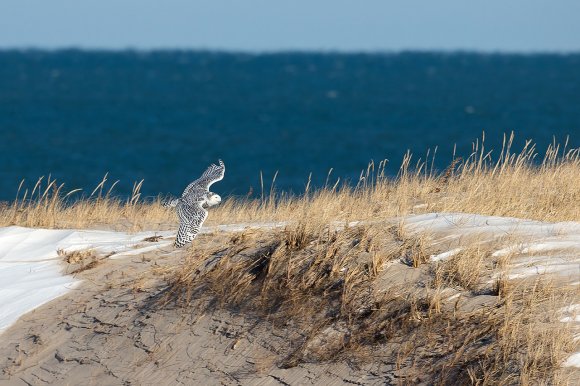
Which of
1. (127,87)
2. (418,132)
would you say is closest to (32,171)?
(418,132)

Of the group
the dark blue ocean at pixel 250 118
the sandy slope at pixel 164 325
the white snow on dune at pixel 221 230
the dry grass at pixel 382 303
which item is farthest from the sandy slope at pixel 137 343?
the dark blue ocean at pixel 250 118

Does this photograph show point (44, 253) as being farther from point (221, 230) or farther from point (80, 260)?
point (221, 230)

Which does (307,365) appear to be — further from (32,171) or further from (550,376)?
(32,171)

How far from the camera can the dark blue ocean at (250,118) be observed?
4291 centimetres

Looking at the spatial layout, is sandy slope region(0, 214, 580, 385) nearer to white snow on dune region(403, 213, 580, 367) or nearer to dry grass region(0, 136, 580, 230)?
white snow on dune region(403, 213, 580, 367)

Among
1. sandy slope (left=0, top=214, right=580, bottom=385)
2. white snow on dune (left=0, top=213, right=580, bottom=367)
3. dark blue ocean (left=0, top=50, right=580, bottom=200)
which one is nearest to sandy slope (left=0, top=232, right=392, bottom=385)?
sandy slope (left=0, top=214, right=580, bottom=385)

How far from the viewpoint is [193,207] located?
27.6 ft

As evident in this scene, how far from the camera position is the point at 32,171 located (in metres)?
41.5

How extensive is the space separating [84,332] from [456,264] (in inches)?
103

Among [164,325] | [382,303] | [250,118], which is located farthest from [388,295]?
[250,118]

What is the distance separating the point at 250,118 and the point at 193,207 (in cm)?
5537

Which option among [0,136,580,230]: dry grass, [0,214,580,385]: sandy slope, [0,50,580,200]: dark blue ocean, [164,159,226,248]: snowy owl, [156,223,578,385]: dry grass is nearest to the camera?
[156,223,578,385]: dry grass

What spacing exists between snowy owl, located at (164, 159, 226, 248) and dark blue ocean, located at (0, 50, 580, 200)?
19.0ft

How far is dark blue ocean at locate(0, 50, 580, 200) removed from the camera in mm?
42906
